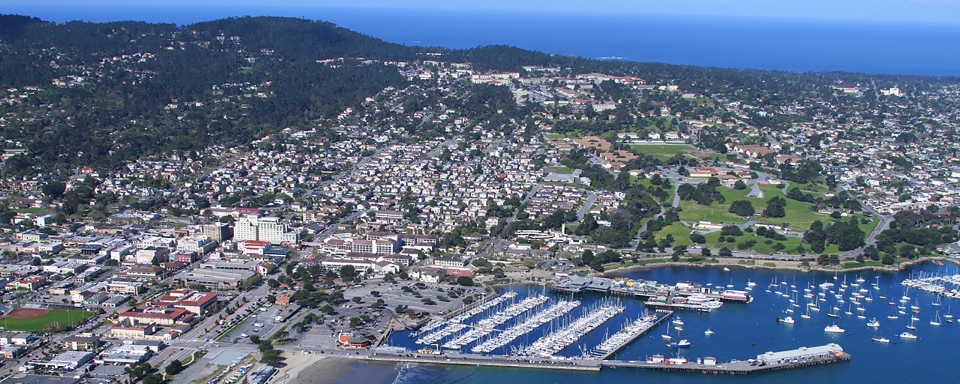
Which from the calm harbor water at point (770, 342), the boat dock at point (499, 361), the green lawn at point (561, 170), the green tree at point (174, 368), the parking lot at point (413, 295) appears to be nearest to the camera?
the green tree at point (174, 368)

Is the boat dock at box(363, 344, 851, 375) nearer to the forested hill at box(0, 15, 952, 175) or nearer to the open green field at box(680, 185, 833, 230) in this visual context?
the open green field at box(680, 185, 833, 230)

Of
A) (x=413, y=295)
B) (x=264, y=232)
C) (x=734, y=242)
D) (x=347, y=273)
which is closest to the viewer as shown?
(x=413, y=295)

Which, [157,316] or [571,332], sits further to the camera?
[571,332]

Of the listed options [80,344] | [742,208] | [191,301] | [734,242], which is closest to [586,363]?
[191,301]

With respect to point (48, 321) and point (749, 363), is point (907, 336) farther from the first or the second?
point (48, 321)

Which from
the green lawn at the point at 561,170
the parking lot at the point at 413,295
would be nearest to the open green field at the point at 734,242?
the parking lot at the point at 413,295

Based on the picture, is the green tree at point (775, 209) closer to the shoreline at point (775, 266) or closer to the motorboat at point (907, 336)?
the shoreline at point (775, 266)
